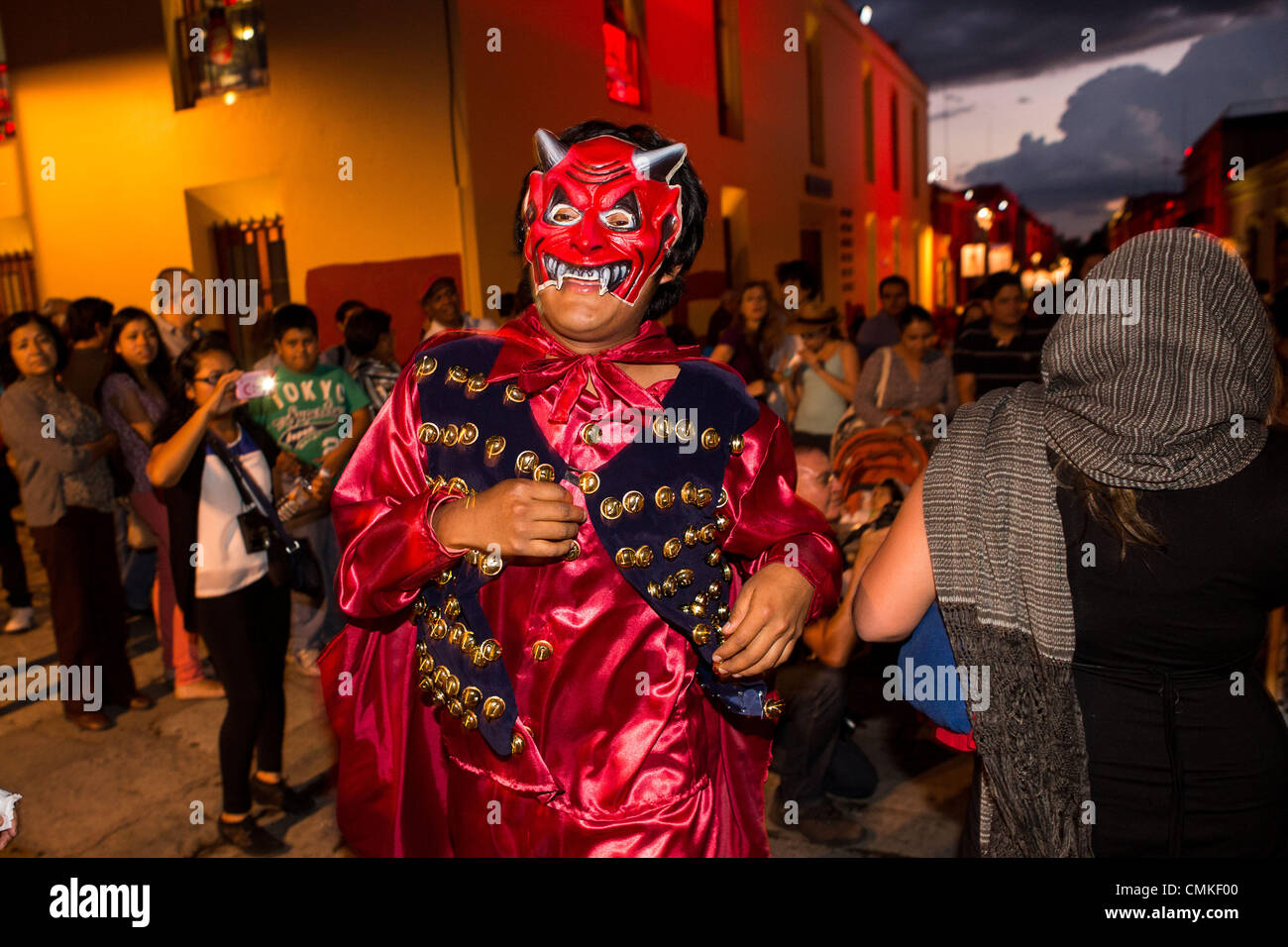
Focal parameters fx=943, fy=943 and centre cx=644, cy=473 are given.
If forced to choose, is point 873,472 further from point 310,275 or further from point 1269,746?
point 310,275

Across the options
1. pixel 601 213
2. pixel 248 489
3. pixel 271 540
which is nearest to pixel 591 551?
pixel 601 213

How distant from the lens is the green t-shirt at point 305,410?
4973mm

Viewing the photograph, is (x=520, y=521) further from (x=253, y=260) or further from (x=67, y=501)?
(x=253, y=260)

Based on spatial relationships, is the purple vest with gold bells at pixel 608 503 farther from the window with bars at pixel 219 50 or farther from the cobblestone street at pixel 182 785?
the window with bars at pixel 219 50

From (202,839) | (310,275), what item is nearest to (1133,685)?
(202,839)

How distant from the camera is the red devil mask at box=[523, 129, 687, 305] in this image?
1888 millimetres

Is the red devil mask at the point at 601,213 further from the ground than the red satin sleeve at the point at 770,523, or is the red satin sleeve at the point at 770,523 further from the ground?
the red devil mask at the point at 601,213

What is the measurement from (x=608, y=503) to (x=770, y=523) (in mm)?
347

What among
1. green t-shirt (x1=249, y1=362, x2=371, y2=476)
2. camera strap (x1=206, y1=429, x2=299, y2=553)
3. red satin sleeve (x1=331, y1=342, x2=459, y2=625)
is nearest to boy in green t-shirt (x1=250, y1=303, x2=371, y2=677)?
green t-shirt (x1=249, y1=362, x2=371, y2=476)

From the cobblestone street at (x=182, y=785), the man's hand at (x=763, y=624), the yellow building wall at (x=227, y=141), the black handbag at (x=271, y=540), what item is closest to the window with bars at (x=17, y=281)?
the yellow building wall at (x=227, y=141)

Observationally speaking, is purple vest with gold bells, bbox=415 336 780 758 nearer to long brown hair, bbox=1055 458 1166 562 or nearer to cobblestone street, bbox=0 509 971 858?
long brown hair, bbox=1055 458 1166 562

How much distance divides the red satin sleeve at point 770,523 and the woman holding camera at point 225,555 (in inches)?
90.9

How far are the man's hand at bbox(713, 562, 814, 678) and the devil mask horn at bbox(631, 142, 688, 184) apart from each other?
840mm

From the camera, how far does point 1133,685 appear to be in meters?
1.66
